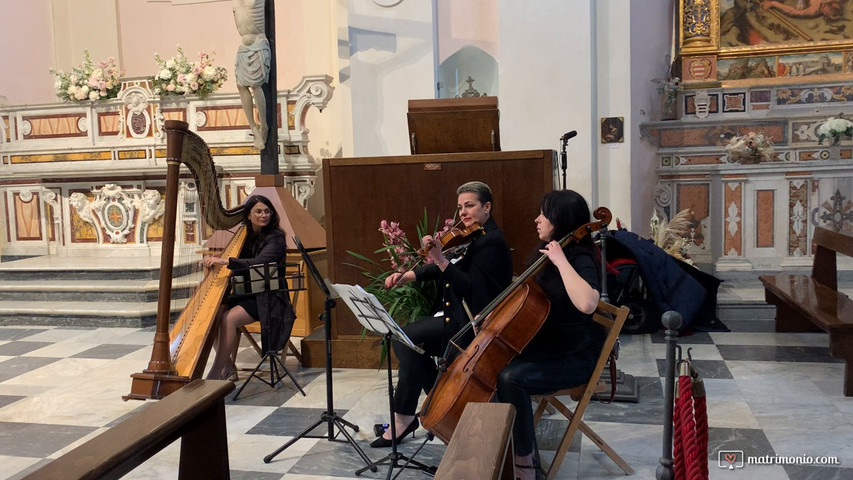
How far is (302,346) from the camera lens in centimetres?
529

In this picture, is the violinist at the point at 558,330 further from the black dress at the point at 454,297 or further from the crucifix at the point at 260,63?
the crucifix at the point at 260,63

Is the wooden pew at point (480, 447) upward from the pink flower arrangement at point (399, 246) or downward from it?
downward

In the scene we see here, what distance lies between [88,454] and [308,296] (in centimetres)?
459

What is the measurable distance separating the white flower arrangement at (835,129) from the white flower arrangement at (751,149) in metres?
0.48

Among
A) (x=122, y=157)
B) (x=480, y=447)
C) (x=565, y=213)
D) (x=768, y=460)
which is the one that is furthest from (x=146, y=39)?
(x=480, y=447)

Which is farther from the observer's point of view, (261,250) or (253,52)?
(253,52)

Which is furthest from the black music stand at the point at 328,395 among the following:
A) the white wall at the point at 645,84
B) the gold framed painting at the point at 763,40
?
the gold framed painting at the point at 763,40

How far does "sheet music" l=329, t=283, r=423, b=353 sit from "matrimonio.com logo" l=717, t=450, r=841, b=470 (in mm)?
1510

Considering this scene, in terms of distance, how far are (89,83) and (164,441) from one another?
7.97m

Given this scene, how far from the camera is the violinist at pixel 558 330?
302 cm

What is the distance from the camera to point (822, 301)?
496cm

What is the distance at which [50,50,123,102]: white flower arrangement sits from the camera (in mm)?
8609

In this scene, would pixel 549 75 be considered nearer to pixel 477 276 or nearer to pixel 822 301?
pixel 822 301

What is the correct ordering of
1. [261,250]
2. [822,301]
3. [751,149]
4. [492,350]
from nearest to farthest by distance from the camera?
[492,350]
[261,250]
[822,301]
[751,149]
